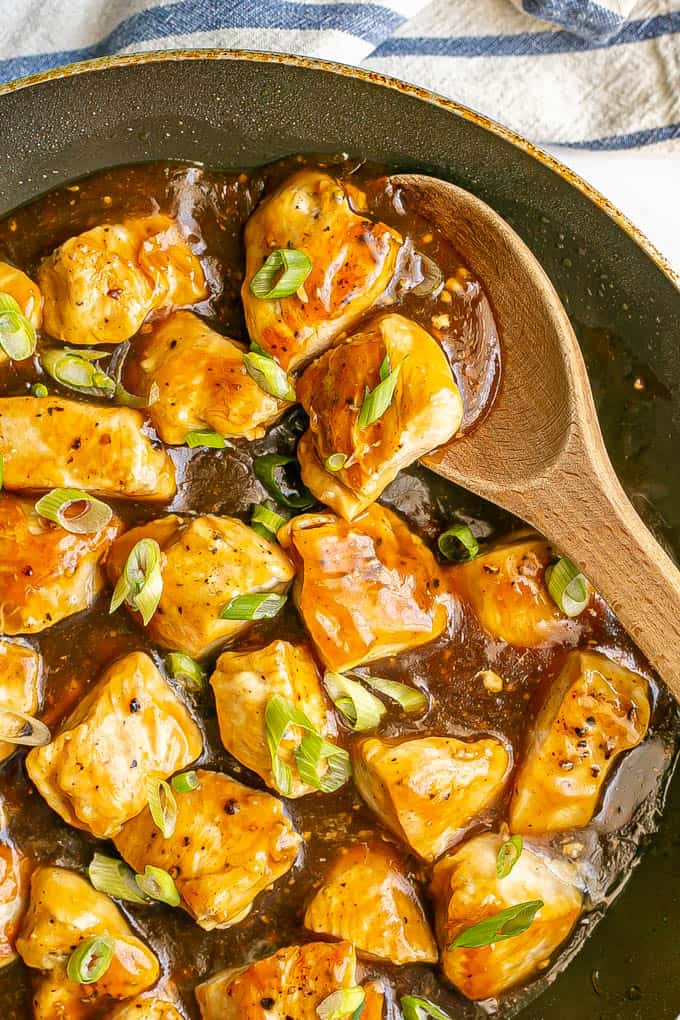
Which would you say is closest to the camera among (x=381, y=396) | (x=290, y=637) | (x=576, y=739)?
(x=381, y=396)

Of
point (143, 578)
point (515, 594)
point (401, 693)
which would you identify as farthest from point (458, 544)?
point (143, 578)

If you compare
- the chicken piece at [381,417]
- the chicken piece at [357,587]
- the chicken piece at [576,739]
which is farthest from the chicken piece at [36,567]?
the chicken piece at [576,739]

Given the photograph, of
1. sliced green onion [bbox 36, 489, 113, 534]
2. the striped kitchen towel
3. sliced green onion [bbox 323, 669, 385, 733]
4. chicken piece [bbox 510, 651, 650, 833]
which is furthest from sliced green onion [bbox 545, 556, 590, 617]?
the striped kitchen towel

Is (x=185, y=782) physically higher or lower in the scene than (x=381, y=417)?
lower

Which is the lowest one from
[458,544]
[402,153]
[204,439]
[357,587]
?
[357,587]

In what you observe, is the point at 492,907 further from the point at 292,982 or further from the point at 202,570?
the point at 202,570

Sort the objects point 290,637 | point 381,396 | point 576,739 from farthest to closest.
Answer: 1. point 290,637
2. point 576,739
3. point 381,396

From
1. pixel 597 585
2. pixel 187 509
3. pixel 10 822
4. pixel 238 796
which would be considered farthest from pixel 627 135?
pixel 10 822
